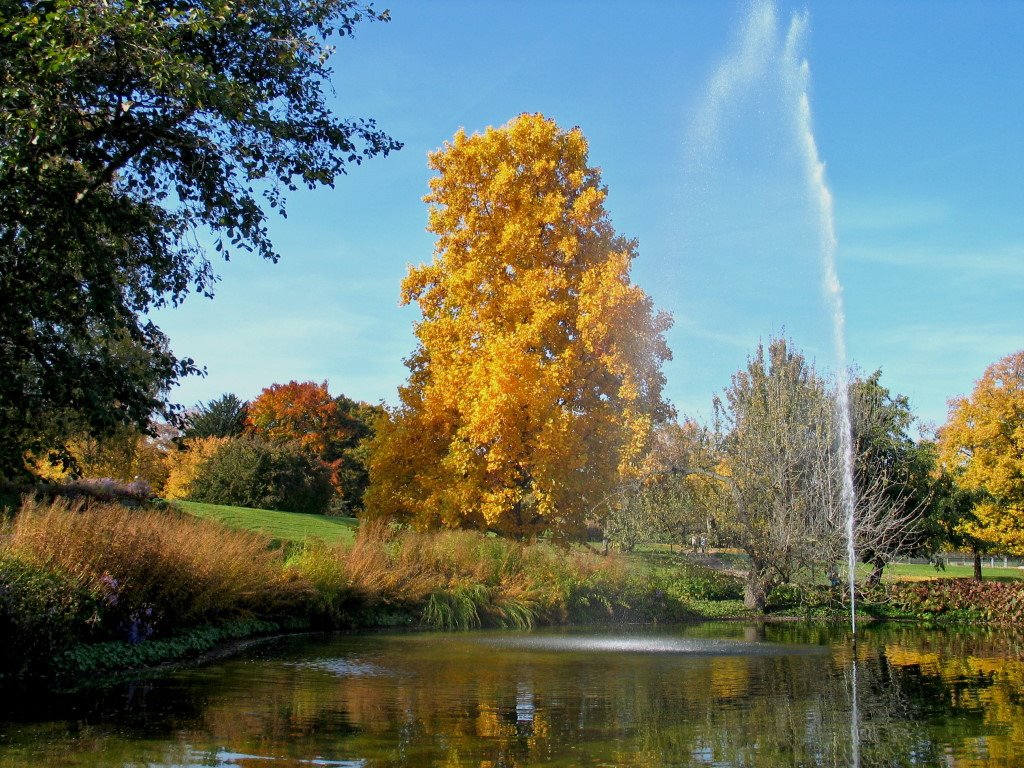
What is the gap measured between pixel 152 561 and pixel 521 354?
36.2 feet

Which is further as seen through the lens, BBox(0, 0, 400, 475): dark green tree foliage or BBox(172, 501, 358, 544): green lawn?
BBox(172, 501, 358, 544): green lawn

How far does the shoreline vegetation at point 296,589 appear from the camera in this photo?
33.5 ft

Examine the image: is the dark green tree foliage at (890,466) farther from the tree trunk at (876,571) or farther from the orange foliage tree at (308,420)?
the orange foliage tree at (308,420)

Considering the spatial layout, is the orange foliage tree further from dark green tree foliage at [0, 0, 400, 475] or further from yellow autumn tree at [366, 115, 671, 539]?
dark green tree foliage at [0, 0, 400, 475]

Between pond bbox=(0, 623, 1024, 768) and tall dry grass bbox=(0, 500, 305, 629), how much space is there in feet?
4.05

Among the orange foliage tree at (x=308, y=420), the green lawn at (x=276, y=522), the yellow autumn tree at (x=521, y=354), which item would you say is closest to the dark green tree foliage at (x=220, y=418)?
the orange foliage tree at (x=308, y=420)

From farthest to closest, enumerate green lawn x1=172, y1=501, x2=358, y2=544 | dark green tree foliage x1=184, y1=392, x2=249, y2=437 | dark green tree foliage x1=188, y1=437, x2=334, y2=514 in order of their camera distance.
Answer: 1. dark green tree foliage x1=184, y1=392, x2=249, y2=437
2. dark green tree foliage x1=188, y1=437, x2=334, y2=514
3. green lawn x1=172, y1=501, x2=358, y2=544

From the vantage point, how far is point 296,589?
1673cm

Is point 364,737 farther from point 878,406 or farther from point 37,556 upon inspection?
point 878,406

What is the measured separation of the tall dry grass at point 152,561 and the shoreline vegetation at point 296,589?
3 cm

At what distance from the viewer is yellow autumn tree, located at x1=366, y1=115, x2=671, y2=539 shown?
21.9 meters

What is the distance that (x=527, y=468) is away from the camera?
22.9m

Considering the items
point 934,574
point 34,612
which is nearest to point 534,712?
point 34,612

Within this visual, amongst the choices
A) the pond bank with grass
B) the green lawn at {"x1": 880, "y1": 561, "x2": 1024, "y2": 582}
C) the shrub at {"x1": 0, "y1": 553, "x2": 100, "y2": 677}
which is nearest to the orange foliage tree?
the green lawn at {"x1": 880, "y1": 561, "x2": 1024, "y2": 582}
